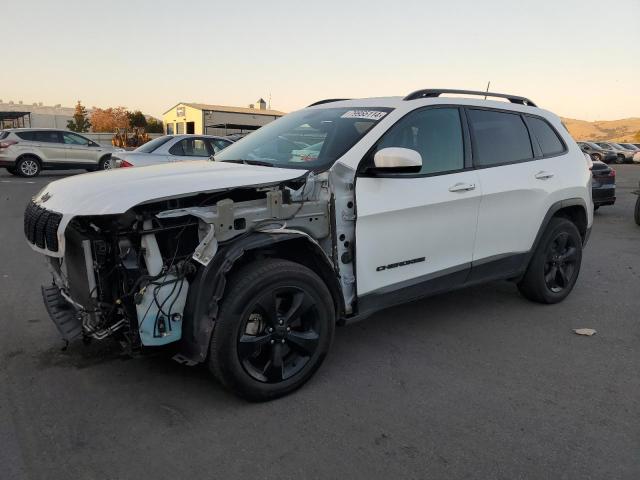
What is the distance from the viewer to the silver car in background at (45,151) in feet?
55.8

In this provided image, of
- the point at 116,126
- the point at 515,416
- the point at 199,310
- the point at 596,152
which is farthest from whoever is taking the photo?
the point at 116,126

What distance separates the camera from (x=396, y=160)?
10.7ft

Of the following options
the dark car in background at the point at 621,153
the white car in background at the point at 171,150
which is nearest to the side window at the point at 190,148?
the white car in background at the point at 171,150

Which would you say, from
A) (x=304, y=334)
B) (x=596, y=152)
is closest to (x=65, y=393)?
(x=304, y=334)

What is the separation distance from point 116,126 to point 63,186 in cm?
6514

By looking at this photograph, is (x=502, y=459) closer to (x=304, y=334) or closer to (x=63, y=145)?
(x=304, y=334)

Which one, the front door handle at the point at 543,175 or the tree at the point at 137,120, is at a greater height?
the tree at the point at 137,120

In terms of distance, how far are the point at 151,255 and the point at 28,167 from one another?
17.4m

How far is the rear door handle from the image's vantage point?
385cm

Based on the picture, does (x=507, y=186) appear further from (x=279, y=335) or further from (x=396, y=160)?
(x=279, y=335)

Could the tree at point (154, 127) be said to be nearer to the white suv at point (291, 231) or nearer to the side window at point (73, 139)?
the side window at point (73, 139)

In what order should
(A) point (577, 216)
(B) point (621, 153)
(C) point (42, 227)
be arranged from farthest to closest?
(B) point (621, 153), (A) point (577, 216), (C) point (42, 227)

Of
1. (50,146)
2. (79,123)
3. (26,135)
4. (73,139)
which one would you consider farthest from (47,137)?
(79,123)

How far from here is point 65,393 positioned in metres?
3.15
